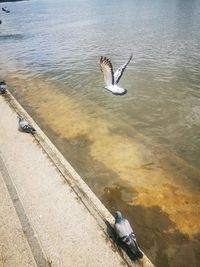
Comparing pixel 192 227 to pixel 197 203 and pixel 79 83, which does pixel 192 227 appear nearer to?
pixel 197 203

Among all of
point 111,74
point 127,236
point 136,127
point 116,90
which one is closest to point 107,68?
point 111,74

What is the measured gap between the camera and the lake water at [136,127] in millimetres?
6488

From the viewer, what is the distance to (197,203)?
6.91 metres

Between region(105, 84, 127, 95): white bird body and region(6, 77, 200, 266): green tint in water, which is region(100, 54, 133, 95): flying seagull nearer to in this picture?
region(105, 84, 127, 95): white bird body

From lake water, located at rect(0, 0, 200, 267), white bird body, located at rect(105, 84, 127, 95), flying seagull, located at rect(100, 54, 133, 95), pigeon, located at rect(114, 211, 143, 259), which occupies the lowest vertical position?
lake water, located at rect(0, 0, 200, 267)

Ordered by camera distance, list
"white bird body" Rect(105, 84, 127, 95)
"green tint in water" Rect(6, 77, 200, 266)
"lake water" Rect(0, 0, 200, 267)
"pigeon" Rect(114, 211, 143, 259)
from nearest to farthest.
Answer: "pigeon" Rect(114, 211, 143, 259), "green tint in water" Rect(6, 77, 200, 266), "lake water" Rect(0, 0, 200, 267), "white bird body" Rect(105, 84, 127, 95)

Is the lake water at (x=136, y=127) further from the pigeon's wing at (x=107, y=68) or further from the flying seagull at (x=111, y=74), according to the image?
the pigeon's wing at (x=107, y=68)

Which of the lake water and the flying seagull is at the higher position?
the flying seagull

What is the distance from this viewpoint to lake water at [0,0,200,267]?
6488 millimetres

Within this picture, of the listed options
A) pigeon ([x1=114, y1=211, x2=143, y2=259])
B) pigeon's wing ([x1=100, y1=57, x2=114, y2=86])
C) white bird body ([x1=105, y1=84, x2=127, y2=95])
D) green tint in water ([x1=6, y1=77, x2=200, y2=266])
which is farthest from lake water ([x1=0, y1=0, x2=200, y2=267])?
pigeon's wing ([x1=100, y1=57, x2=114, y2=86])

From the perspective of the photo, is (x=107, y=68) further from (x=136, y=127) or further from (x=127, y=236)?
(x=127, y=236)

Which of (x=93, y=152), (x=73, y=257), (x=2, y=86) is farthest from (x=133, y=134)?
(x=2, y=86)

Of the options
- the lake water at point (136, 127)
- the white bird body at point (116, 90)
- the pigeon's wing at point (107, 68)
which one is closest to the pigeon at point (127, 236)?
the lake water at point (136, 127)

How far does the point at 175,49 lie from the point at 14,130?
1828 centimetres
